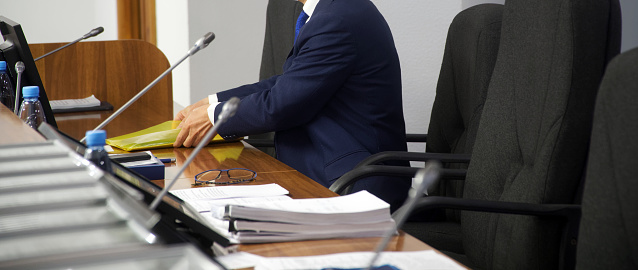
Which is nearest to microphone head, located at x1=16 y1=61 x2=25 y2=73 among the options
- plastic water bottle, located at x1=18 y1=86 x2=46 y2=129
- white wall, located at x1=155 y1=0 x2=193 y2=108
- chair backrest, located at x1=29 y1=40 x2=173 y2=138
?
plastic water bottle, located at x1=18 y1=86 x2=46 y2=129

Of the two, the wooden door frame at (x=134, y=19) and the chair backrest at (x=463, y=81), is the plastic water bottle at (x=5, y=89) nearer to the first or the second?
the chair backrest at (x=463, y=81)

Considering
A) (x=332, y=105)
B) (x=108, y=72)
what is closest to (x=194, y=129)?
(x=332, y=105)

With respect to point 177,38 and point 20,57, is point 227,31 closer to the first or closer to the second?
point 177,38

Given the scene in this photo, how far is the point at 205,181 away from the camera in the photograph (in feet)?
5.34

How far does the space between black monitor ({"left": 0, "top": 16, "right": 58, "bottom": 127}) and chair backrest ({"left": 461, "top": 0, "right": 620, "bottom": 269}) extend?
1101 mm

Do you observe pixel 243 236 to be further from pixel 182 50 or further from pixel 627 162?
pixel 182 50

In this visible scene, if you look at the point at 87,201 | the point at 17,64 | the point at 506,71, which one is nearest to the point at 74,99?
the point at 17,64

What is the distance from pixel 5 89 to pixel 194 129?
0.56 m

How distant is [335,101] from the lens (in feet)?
7.04

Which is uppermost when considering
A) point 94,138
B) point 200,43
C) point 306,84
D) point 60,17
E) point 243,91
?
Answer: point 200,43

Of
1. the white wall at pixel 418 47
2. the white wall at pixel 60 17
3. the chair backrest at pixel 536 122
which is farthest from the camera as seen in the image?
the white wall at pixel 60 17

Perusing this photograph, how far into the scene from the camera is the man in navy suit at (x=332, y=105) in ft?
6.71

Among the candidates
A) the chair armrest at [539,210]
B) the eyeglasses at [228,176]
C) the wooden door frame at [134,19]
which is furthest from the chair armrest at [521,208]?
the wooden door frame at [134,19]

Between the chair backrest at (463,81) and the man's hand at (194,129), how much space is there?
0.68m
